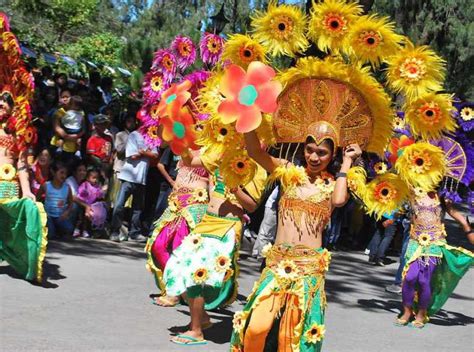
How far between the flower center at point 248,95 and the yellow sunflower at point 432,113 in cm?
89

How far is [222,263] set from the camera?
20.3ft

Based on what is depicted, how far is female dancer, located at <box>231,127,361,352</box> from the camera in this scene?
4727mm

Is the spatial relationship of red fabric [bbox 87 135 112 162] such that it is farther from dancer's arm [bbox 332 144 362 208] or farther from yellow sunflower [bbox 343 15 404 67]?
yellow sunflower [bbox 343 15 404 67]

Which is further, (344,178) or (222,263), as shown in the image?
(222,263)

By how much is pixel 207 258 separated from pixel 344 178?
5.33 feet

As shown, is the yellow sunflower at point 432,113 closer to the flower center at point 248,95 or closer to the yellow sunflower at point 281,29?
the yellow sunflower at point 281,29

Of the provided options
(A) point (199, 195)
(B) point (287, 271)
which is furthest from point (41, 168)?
(B) point (287, 271)

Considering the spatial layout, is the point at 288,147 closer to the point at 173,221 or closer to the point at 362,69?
the point at 362,69

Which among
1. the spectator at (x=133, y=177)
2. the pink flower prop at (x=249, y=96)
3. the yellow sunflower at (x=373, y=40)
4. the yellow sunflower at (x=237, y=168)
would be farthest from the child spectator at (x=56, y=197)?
the yellow sunflower at (x=373, y=40)

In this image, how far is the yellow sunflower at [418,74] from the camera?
4703mm

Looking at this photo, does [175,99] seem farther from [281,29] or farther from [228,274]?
[281,29]

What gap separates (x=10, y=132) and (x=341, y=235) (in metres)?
6.99

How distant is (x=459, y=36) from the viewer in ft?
68.4

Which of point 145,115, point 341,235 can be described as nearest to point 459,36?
point 341,235
